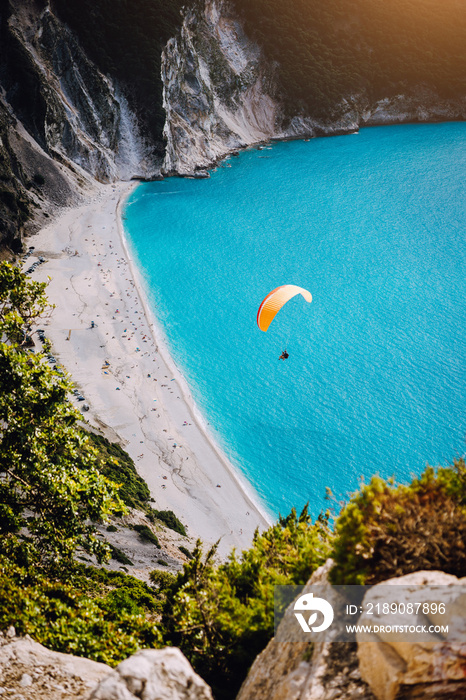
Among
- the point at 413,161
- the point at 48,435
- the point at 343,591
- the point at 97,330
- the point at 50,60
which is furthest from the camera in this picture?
the point at 413,161

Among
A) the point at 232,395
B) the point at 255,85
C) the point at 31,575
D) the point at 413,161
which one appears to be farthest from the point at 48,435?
the point at 255,85

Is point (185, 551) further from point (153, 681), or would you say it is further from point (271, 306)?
point (153, 681)

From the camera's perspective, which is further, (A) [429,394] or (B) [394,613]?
(A) [429,394]

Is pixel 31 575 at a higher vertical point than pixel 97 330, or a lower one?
lower

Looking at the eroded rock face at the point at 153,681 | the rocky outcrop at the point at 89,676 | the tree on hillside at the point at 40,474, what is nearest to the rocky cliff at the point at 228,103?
the tree on hillside at the point at 40,474

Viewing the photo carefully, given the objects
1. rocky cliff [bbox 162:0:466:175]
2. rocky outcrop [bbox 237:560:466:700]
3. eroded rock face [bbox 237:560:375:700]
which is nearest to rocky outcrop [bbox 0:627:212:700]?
eroded rock face [bbox 237:560:375:700]

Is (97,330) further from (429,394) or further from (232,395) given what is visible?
(429,394)

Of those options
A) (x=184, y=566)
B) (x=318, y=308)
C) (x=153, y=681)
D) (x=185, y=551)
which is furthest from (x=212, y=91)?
(x=153, y=681)
